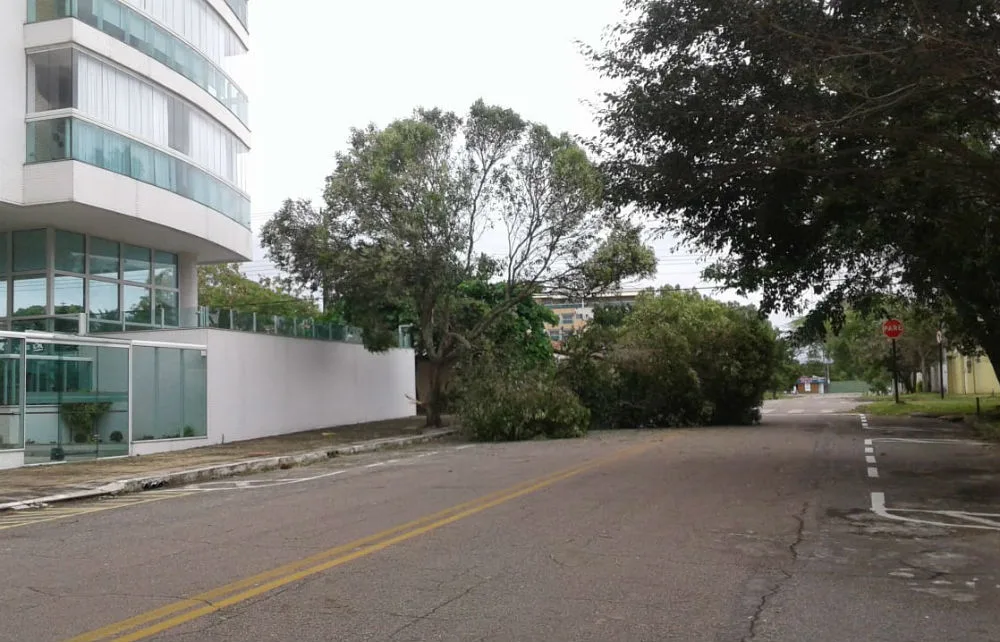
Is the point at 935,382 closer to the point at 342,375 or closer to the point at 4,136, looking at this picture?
the point at 342,375

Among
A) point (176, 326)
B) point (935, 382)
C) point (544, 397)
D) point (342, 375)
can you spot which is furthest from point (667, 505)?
point (935, 382)

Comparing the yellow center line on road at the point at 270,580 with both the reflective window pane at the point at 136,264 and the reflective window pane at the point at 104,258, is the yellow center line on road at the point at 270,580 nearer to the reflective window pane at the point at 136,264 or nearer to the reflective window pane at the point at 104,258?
the reflective window pane at the point at 104,258

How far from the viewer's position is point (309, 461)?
19547 millimetres

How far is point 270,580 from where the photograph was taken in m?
6.87

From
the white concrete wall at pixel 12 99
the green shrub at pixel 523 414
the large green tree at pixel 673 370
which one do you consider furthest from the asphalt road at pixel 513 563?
the large green tree at pixel 673 370

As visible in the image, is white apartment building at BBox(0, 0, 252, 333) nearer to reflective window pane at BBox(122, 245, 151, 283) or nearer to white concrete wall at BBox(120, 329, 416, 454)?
reflective window pane at BBox(122, 245, 151, 283)

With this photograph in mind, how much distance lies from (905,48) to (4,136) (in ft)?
66.3

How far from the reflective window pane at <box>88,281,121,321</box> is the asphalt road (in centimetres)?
1381

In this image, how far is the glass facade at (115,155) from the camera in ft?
71.2

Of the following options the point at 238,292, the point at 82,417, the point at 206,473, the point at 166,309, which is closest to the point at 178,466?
the point at 206,473

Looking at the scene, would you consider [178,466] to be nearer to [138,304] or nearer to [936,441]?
[138,304]

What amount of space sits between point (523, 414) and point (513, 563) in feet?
57.7

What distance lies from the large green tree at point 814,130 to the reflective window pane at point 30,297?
1777cm

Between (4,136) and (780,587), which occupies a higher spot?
(4,136)
